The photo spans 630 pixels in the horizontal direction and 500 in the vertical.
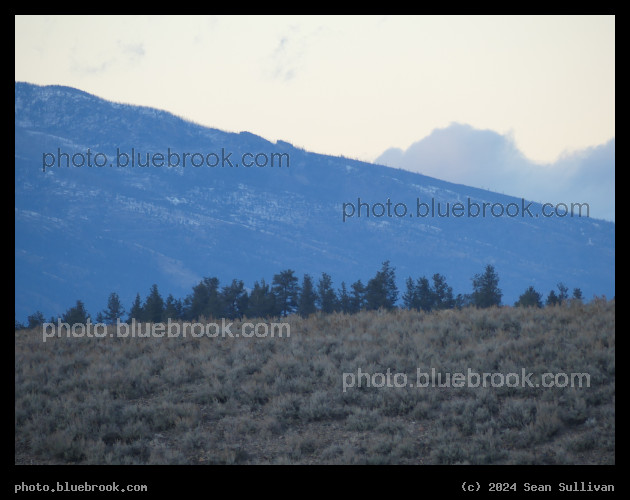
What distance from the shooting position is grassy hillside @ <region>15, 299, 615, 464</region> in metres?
9.27

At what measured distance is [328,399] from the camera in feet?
36.2

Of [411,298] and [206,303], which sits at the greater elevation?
[411,298]

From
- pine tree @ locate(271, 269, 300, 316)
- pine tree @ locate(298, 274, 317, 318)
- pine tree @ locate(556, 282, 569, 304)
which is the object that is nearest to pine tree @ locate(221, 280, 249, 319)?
pine tree @ locate(271, 269, 300, 316)

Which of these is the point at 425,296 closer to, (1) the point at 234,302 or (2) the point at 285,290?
(2) the point at 285,290

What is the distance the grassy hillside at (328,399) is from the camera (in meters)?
9.27

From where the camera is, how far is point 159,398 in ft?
38.1

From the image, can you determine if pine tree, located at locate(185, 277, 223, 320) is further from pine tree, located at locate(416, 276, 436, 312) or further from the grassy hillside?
the grassy hillside

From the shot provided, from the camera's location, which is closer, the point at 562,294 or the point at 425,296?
the point at 562,294

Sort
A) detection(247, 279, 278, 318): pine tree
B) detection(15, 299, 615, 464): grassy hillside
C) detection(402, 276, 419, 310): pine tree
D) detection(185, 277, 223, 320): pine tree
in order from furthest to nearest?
detection(402, 276, 419, 310): pine tree, detection(185, 277, 223, 320): pine tree, detection(247, 279, 278, 318): pine tree, detection(15, 299, 615, 464): grassy hillside

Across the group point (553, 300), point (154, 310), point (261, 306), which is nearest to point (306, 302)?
point (261, 306)

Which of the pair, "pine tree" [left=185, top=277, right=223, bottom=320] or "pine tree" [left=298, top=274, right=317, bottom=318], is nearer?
"pine tree" [left=185, top=277, right=223, bottom=320]

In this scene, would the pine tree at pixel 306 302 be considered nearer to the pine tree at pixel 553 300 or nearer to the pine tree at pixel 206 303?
the pine tree at pixel 206 303

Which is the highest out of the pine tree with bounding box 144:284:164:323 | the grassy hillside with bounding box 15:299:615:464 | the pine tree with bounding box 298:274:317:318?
the pine tree with bounding box 298:274:317:318

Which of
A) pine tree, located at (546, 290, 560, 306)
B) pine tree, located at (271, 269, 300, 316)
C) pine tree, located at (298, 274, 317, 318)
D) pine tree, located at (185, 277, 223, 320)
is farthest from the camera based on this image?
pine tree, located at (298, 274, 317, 318)
